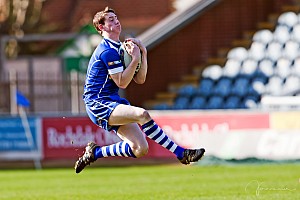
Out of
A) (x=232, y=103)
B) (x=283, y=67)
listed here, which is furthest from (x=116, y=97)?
(x=283, y=67)

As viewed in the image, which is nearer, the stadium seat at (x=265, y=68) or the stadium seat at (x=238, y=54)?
the stadium seat at (x=265, y=68)

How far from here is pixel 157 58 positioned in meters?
28.0

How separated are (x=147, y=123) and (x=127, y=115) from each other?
9.8 inches

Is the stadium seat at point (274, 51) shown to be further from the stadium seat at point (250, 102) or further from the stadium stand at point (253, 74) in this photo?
the stadium seat at point (250, 102)

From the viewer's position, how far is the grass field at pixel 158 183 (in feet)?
46.8

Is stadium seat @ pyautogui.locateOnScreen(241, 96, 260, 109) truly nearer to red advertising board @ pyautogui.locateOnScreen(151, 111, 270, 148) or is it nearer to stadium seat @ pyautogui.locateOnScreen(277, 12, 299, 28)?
stadium seat @ pyautogui.locateOnScreen(277, 12, 299, 28)

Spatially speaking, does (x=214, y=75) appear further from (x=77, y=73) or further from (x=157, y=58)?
(x=77, y=73)

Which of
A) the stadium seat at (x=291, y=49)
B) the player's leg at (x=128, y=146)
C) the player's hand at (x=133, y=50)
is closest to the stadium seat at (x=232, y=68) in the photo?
the stadium seat at (x=291, y=49)

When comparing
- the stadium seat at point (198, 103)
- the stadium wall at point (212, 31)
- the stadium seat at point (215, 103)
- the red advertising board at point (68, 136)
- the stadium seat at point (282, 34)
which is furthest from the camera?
the stadium wall at point (212, 31)

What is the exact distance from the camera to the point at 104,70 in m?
12.4

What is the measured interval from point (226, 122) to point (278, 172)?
3768mm

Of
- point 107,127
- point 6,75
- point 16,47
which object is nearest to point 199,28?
point 6,75

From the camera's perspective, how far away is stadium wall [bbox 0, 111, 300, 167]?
843 inches

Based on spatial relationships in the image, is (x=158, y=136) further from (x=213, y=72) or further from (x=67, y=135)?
(x=213, y=72)
